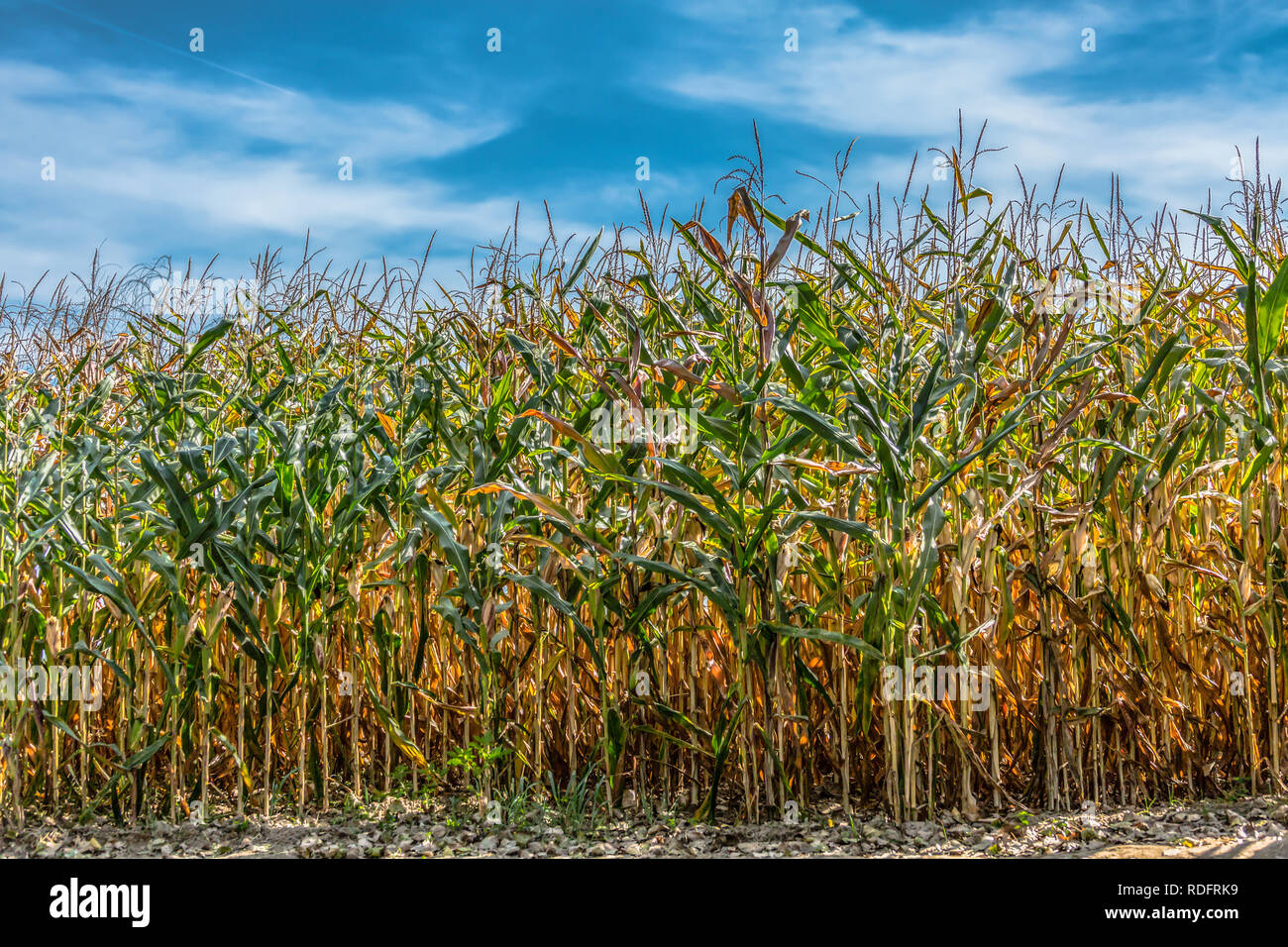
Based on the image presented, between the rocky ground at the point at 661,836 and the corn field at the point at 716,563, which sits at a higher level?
the corn field at the point at 716,563

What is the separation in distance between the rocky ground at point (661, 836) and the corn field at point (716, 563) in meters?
0.10

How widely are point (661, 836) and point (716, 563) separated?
973mm

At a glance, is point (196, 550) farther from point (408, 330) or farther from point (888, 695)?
point (888, 695)

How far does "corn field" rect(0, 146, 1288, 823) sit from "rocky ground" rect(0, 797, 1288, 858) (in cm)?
10

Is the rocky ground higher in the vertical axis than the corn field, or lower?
lower

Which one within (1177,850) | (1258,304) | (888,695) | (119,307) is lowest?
(1177,850)

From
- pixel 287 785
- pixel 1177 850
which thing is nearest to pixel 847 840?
pixel 1177 850

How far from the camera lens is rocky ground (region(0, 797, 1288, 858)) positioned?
9.47 ft

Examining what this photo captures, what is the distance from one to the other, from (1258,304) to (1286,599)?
1.04 meters

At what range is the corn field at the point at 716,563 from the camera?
2934 millimetres

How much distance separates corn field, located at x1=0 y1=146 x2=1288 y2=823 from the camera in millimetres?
2934

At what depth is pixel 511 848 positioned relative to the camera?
9.89ft

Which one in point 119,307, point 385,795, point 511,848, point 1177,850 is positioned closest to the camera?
point 1177,850

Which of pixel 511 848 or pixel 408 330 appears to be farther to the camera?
pixel 408 330
